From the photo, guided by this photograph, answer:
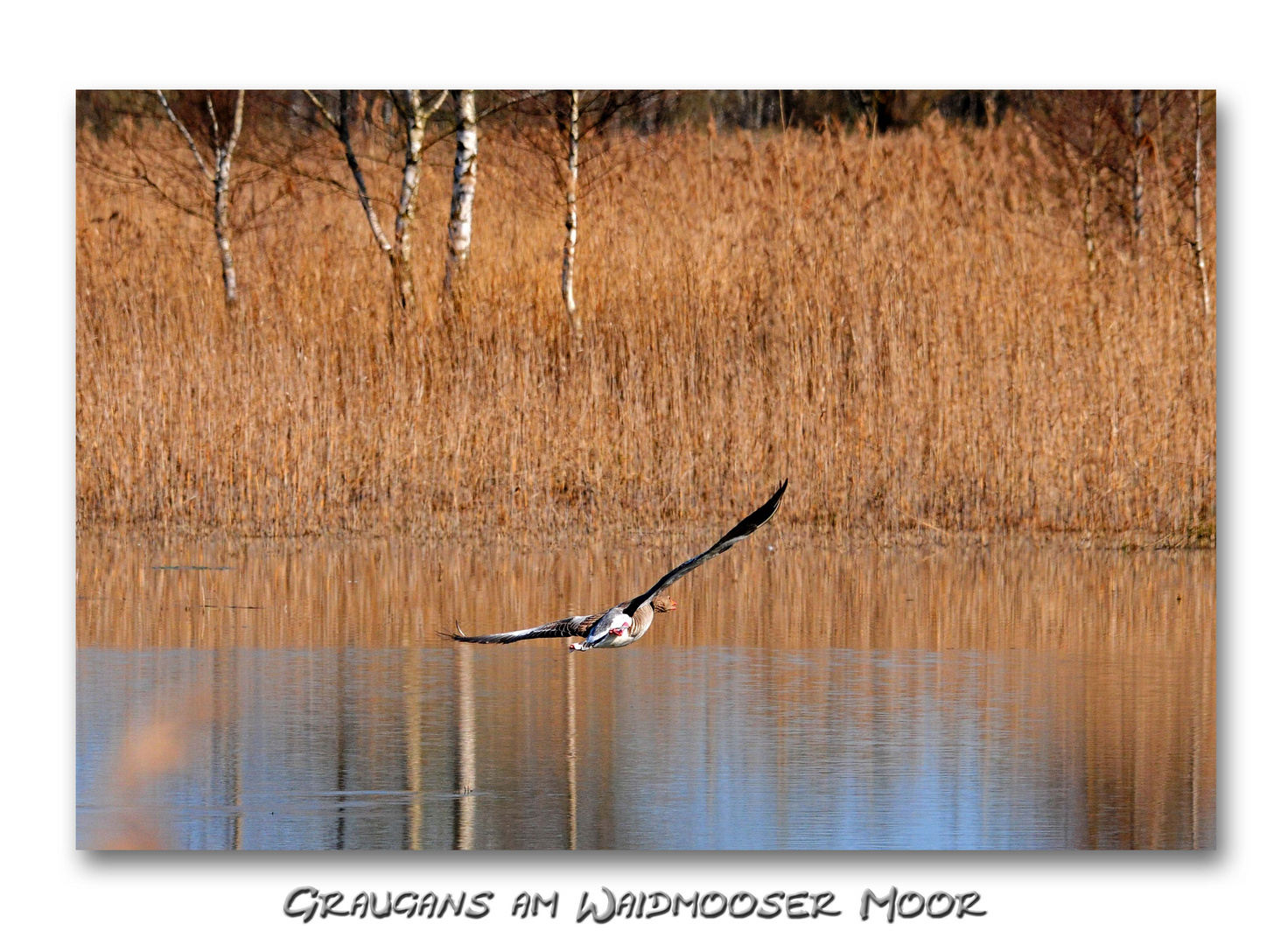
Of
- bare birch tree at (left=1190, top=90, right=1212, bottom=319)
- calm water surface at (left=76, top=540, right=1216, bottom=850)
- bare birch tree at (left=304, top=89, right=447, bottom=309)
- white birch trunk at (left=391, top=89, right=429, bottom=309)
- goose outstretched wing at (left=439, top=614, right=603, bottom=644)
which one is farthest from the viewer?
white birch trunk at (left=391, top=89, right=429, bottom=309)

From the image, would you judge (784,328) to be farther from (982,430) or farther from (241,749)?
(241,749)

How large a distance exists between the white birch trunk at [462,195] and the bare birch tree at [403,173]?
0.38 feet

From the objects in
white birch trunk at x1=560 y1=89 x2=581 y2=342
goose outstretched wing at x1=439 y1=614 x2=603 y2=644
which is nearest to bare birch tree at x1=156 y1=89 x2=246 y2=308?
white birch trunk at x1=560 y1=89 x2=581 y2=342

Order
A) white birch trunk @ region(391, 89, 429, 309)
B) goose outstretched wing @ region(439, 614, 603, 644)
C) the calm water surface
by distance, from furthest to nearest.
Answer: white birch trunk @ region(391, 89, 429, 309)
the calm water surface
goose outstretched wing @ region(439, 614, 603, 644)

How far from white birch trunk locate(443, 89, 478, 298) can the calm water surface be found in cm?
100

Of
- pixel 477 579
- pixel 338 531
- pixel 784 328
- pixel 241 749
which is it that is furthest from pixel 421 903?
pixel 784 328

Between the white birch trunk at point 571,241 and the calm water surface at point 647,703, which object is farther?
the white birch trunk at point 571,241

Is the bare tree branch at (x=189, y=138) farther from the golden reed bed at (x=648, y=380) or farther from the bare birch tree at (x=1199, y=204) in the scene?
the bare birch tree at (x=1199, y=204)

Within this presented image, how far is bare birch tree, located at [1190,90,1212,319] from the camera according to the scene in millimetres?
5135

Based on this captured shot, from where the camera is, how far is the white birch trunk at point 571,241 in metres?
6.52

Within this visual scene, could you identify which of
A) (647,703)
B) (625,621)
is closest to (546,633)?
(625,621)

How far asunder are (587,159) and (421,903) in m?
3.15

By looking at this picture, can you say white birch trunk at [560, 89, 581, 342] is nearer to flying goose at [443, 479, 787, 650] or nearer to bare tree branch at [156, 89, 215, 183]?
bare tree branch at [156, 89, 215, 183]

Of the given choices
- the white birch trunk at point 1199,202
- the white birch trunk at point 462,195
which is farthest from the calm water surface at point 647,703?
the white birch trunk at point 462,195
